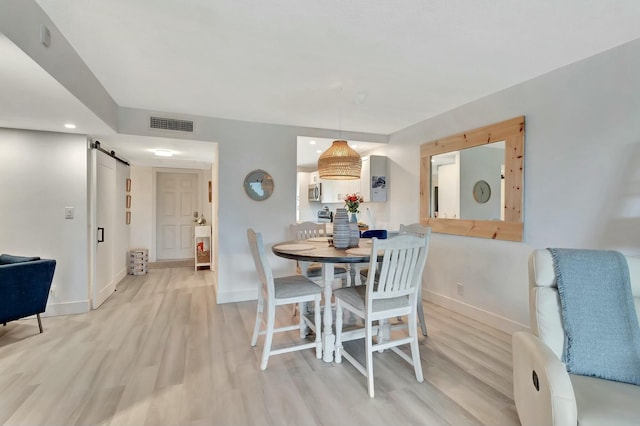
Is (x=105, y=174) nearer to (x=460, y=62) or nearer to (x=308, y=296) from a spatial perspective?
(x=308, y=296)

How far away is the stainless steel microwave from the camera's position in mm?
6551

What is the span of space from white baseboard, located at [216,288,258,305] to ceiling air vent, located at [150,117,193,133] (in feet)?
6.88

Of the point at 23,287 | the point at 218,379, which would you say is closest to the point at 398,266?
the point at 218,379

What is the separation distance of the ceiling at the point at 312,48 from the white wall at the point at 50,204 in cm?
32

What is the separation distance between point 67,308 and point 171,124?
241cm

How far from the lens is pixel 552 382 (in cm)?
118

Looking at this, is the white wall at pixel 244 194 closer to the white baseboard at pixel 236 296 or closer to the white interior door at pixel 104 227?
the white baseboard at pixel 236 296

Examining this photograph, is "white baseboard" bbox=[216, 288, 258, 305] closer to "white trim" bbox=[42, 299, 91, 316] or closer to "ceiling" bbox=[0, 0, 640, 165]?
"white trim" bbox=[42, 299, 91, 316]

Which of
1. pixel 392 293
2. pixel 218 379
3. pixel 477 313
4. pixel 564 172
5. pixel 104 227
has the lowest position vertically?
pixel 218 379

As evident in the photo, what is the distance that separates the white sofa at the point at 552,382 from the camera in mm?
1159

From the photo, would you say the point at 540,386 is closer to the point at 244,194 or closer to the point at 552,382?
the point at 552,382

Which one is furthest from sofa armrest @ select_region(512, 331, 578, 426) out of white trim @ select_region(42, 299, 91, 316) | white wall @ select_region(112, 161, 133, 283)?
white wall @ select_region(112, 161, 133, 283)

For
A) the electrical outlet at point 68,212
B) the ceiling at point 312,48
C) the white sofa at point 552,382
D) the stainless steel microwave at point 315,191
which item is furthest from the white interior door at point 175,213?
the white sofa at point 552,382

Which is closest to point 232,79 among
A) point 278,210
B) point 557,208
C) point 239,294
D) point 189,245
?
point 278,210
